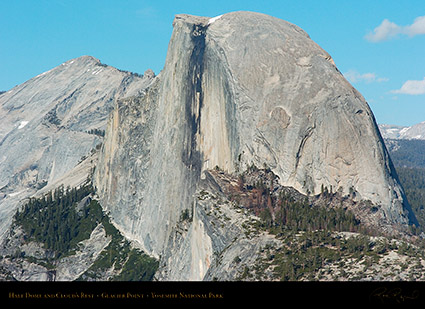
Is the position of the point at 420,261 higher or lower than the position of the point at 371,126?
lower

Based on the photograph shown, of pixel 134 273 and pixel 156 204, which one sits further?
pixel 156 204

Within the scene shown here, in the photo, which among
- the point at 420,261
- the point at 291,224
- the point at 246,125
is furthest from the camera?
the point at 246,125

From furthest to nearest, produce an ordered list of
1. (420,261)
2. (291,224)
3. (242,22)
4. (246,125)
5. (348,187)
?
(242,22), (246,125), (348,187), (291,224), (420,261)

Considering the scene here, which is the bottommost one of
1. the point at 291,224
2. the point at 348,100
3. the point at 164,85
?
the point at 291,224
